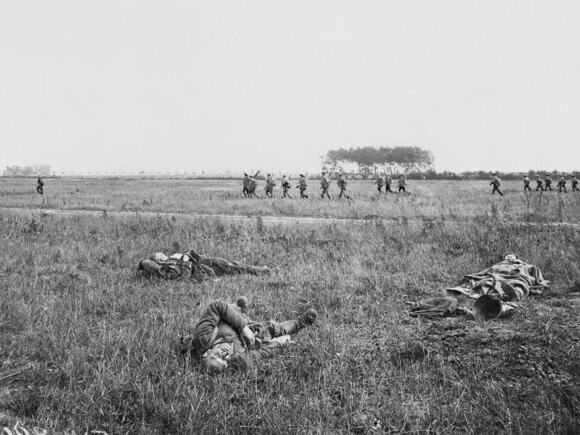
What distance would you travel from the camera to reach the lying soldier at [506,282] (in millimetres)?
6516

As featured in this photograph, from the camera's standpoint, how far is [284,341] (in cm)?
498

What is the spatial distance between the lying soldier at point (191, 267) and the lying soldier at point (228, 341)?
2.96 m

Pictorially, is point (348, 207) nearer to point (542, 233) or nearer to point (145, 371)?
point (542, 233)

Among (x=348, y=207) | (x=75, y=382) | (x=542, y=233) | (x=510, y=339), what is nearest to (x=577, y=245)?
(x=542, y=233)

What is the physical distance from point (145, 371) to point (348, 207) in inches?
650

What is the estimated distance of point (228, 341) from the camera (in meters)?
4.67

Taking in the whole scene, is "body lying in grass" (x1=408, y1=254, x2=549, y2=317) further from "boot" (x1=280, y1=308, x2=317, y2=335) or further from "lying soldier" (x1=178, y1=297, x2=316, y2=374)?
→ "lying soldier" (x1=178, y1=297, x2=316, y2=374)

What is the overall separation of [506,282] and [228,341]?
4545mm

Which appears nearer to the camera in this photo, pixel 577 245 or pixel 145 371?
pixel 145 371

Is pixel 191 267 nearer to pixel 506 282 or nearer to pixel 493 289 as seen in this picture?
pixel 493 289

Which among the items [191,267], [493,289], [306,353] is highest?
[493,289]

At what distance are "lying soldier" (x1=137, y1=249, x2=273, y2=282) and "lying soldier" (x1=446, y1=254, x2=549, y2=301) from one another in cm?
360

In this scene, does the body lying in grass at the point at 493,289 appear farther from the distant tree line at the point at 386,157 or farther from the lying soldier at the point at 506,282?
the distant tree line at the point at 386,157

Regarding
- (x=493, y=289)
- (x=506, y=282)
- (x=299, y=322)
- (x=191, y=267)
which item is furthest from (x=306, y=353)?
(x=191, y=267)
